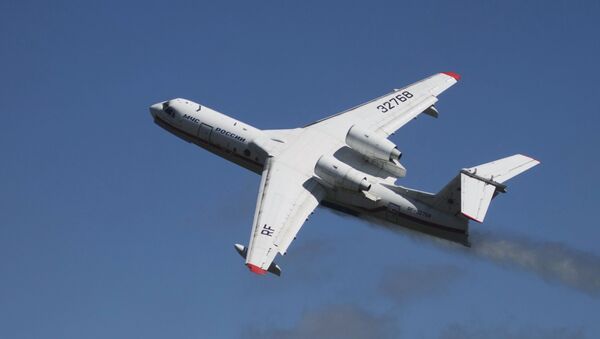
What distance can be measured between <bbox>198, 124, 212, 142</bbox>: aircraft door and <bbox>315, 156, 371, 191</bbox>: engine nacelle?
7.49 meters

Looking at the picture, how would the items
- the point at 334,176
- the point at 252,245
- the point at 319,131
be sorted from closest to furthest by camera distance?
1. the point at 252,245
2. the point at 334,176
3. the point at 319,131

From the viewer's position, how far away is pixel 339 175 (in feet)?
210

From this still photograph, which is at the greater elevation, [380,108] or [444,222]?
[380,108]

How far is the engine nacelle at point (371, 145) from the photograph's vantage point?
6644cm

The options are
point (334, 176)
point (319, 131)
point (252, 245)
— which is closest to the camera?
point (252, 245)

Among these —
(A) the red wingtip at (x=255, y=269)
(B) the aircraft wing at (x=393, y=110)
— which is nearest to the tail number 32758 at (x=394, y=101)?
(B) the aircraft wing at (x=393, y=110)

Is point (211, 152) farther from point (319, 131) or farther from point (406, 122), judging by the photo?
point (406, 122)

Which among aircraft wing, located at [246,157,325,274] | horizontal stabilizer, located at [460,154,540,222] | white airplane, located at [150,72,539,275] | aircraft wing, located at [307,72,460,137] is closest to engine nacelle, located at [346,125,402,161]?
white airplane, located at [150,72,539,275]

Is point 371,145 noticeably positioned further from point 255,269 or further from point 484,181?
point 255,269

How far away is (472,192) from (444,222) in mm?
3298

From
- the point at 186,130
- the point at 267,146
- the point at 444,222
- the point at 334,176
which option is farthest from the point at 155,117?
the point at 444,222

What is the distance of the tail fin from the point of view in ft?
197

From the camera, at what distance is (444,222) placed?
63594 mm

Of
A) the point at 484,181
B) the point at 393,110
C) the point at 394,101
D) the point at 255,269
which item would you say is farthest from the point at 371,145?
the point at 255,269
